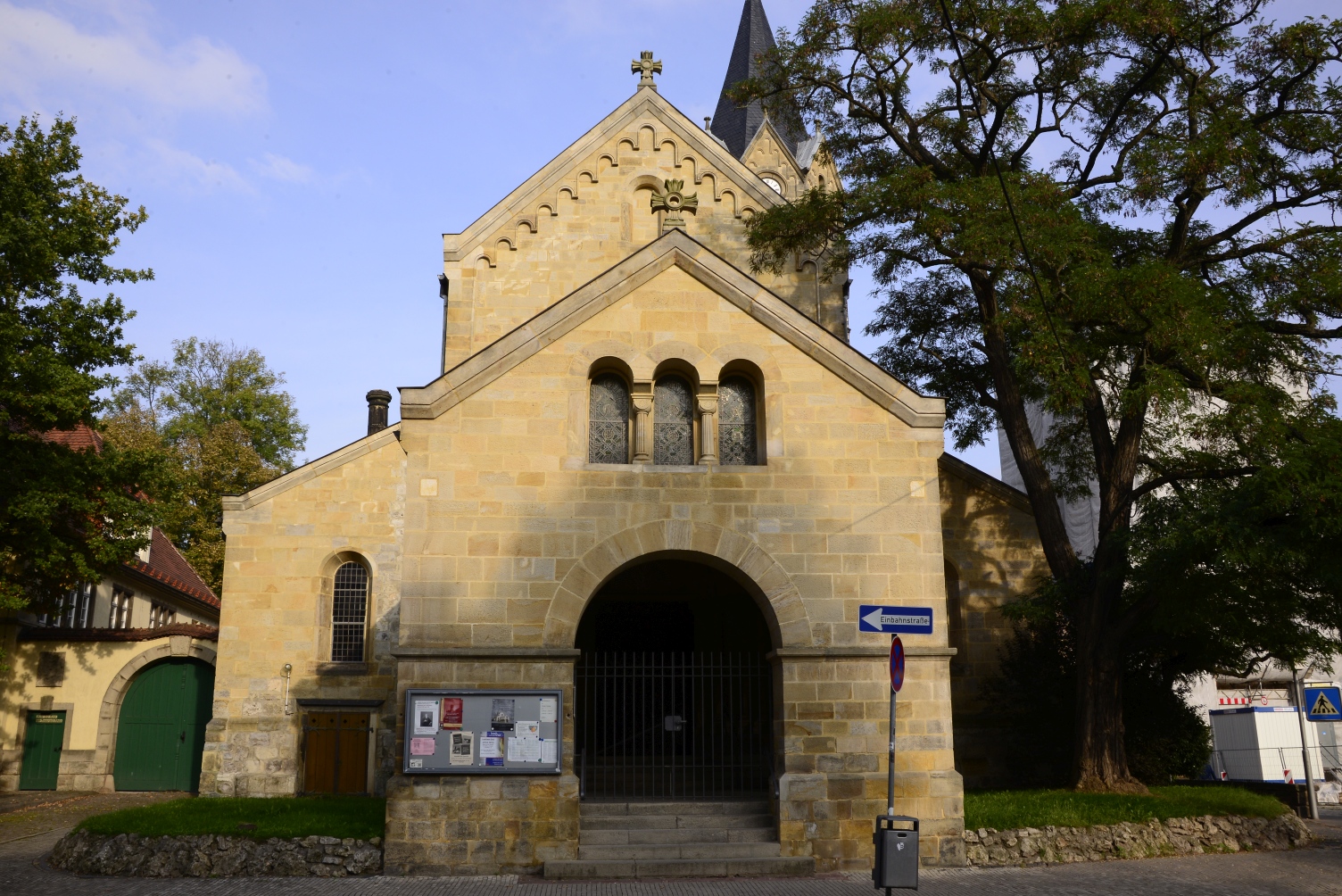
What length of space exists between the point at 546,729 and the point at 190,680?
14.7m

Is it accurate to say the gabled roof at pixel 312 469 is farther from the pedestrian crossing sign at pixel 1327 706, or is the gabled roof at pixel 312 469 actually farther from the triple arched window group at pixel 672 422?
the pedestrian crossing sign at pixel 1327 706

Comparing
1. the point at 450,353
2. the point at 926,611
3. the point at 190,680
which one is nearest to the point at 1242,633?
the point at 926,611

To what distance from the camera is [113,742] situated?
23.9 m

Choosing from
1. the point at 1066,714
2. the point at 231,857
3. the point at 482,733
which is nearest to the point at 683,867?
the point at 482,733

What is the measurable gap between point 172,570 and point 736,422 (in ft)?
78.6

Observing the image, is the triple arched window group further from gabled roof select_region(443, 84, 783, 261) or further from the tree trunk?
gabled roof select_region(443, 84, 783, 261)

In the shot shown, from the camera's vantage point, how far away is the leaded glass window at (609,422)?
48.1 feet

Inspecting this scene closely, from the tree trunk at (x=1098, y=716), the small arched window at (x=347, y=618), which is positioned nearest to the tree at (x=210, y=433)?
the small arched window at (x=347, y=618)

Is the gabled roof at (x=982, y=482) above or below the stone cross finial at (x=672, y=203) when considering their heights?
below

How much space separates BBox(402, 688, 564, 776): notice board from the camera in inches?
515

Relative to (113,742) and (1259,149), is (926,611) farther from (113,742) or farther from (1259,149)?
(113,742)

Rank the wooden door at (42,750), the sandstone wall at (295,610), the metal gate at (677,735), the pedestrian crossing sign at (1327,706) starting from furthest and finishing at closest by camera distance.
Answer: the wooden door at (42,750), the sandstone wall at (295,610), the pedestrian crossing sign at (1327,706), the metal gate at (677,735)

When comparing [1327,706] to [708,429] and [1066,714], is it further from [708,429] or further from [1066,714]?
[708,429]

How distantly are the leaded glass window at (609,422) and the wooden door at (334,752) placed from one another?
10.2 metres
